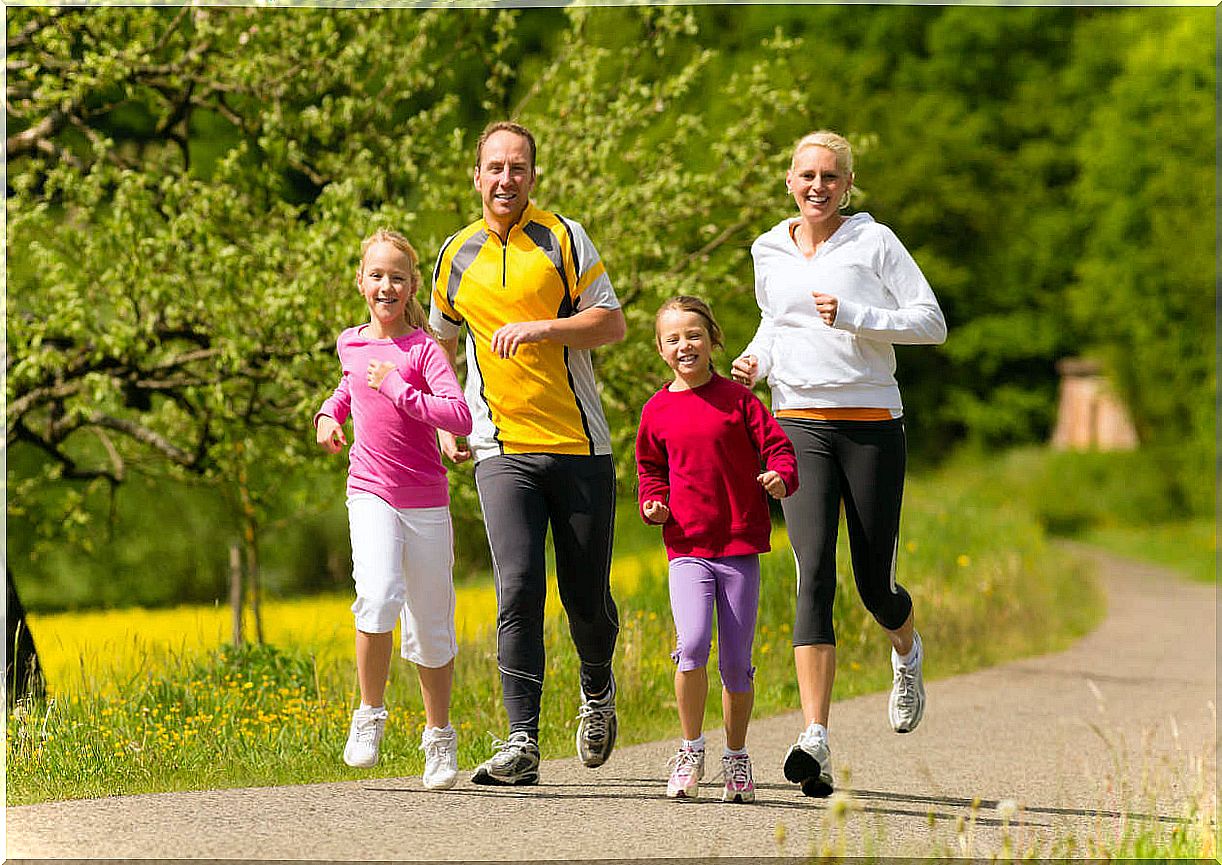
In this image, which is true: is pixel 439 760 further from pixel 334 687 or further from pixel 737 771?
pixel 334 687

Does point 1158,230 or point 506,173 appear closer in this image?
point 506,173

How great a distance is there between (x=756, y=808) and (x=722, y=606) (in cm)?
71

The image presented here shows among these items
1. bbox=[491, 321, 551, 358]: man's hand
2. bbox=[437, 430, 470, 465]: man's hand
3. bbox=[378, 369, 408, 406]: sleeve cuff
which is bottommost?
bbox=[437, 430, 470, 465]: man's hand

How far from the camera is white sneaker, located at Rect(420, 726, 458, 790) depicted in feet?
18.7

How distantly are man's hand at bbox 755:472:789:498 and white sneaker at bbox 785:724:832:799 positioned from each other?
2.80 feet

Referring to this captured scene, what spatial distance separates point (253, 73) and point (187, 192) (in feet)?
2.63

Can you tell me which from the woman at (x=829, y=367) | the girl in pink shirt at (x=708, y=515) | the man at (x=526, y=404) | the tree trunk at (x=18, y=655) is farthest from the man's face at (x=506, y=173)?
the tree trunk at (x=18, y=655)

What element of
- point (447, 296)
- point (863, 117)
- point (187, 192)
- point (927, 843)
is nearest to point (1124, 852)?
point (927, 843)

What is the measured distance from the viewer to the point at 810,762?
556 centimetres

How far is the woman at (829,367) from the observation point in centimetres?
582

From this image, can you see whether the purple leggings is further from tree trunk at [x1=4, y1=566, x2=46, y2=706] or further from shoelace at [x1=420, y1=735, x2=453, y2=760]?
tree trunk at [x1=4, y1=566, x2=46, y2=706]

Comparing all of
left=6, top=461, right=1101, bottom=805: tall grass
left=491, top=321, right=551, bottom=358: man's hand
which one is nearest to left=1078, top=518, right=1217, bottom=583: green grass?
left=6, top=461, right=1101, bottom=805: tall grass

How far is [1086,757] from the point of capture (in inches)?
284

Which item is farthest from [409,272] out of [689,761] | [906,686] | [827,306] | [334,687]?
[334,687]
